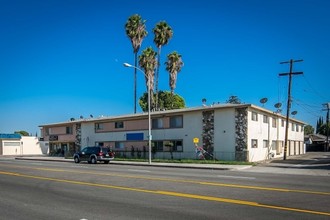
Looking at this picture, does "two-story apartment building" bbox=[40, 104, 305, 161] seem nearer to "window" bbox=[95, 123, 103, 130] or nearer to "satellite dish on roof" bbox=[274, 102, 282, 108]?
"window" bbox=[95, 123, 103, 130]

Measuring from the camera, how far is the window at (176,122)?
40.9 m

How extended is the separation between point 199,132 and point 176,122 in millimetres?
3440

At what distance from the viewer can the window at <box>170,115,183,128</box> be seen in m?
40.9

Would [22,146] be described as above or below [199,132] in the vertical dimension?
below

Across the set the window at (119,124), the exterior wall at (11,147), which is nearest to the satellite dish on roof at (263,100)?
the window at (119,124)

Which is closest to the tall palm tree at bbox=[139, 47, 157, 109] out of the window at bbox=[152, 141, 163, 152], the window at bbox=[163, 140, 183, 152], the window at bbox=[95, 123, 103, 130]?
the window at bbox=[95, 123, 103, 130]

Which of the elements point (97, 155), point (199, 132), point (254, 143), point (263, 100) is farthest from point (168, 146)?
point (263, 100)

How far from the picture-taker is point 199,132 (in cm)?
3888

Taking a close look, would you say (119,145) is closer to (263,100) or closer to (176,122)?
(176,122)

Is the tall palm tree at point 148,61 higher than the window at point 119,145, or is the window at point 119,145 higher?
the tall palm tree at point 148,61

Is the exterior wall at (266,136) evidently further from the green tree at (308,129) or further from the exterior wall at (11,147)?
the green tree at (308,129)

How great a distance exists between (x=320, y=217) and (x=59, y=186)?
10445 mm

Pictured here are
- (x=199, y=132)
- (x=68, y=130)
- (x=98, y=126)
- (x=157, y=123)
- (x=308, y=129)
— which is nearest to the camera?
(x=199, y=132)

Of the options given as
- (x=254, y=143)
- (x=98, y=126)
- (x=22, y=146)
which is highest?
(x=98, y=126)
